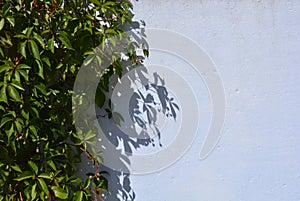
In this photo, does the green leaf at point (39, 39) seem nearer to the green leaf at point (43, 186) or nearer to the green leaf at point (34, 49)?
the green leaf at point (34, 49)

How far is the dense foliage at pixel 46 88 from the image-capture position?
2.35m

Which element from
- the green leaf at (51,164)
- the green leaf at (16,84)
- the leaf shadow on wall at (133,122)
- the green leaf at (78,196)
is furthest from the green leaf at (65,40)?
the green leaf at (78,196)

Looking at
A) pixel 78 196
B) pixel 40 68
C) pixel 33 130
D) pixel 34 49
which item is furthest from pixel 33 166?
pixel 34 49

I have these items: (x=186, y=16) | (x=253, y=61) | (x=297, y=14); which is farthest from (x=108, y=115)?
(x=297, y=14)

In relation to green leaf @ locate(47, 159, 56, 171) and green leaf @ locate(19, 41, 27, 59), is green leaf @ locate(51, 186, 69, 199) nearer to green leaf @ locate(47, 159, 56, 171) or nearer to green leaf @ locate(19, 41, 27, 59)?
green leaf @ locate(47, 159, 56, 171)

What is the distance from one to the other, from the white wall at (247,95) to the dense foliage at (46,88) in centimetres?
39

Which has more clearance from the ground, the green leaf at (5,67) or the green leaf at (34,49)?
the green leaf at (34,49)

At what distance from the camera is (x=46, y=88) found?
261 cm

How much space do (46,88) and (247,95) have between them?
139cm

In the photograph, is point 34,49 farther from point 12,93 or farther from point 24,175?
point 24,175

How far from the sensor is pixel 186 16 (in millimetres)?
2697

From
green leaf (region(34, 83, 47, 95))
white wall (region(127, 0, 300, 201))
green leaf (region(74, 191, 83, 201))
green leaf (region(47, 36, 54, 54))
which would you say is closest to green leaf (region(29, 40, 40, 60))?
green leaf (region(47, 36, 54, 54))

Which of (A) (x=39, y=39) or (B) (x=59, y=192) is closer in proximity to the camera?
(A) (x=39, y=39)

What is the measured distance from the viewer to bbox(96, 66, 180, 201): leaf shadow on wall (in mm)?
2801
